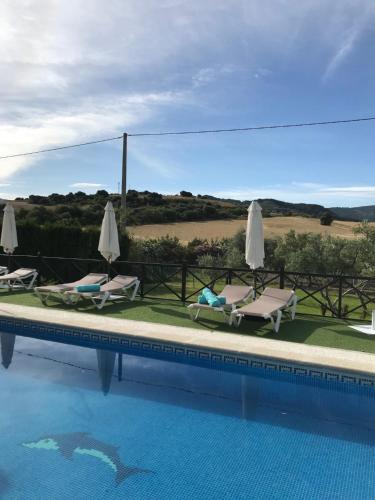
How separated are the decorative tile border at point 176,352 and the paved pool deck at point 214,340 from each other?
69mm

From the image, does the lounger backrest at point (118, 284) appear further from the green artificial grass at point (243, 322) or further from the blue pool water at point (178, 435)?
the blue pool water at point (178, 435)

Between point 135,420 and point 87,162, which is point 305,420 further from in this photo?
point 87,162

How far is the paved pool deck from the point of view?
595cm

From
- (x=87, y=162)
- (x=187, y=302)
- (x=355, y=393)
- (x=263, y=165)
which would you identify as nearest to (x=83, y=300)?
(x=187, y=302)

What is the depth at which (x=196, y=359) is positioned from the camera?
6.68 metres

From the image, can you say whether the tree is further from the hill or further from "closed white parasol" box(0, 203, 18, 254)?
"closed white parasol" box(0, 203, 18, 254)

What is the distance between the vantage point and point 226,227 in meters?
41.8

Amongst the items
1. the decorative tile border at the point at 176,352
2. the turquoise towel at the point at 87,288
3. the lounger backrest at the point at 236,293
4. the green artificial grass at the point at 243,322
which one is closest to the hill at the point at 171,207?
the green artificial grass at the point at 243,322

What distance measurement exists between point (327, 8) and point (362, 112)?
3.37 metres

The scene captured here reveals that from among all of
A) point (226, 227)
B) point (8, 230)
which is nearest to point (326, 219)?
point (226, 227)

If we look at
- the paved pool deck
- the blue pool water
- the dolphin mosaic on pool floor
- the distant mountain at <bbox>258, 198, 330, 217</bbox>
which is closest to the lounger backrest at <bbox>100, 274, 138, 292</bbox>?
the paved pool deck

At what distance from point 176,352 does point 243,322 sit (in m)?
2.04

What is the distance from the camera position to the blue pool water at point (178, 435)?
3.68 m

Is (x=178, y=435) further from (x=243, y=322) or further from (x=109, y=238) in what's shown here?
(x=109, y=238)
